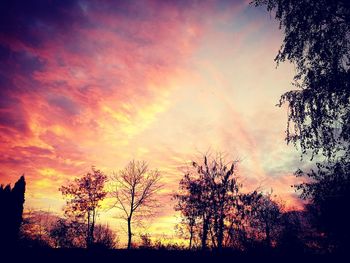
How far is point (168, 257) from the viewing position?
26.1ft

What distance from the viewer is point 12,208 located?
39.8 metres

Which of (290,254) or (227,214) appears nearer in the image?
(290,254)

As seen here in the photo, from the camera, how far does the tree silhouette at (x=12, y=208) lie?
3617 cm

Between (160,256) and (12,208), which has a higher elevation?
(12,208)

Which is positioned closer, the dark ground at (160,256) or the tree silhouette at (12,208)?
the dark ground at (160,256)

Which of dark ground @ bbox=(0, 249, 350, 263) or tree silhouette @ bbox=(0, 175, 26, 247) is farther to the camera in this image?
tree silhouette @ bbox=(0, 175, 26, 247)

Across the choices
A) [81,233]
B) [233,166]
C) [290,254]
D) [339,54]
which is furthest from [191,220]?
[339,54]

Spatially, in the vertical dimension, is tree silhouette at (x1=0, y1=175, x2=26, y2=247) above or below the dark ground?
above

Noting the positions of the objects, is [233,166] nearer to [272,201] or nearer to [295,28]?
[295,28]

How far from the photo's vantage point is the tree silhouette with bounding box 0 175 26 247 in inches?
1424

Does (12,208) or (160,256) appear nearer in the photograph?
(160,256)

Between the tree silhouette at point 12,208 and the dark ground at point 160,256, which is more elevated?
the tree silhouette at point 12,208

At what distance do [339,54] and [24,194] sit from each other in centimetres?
4723

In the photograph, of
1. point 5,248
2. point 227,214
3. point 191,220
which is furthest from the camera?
point 191,220
